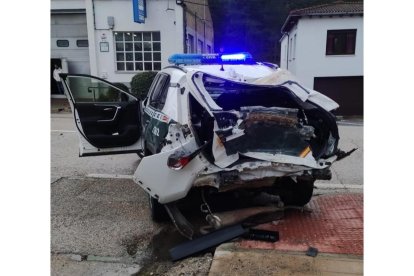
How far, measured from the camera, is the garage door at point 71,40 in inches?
765

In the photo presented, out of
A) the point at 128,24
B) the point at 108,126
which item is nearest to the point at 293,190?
the point at 108,126

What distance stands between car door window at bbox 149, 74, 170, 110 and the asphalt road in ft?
4.84

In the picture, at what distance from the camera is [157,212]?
4801 mm

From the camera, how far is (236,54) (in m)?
4.82

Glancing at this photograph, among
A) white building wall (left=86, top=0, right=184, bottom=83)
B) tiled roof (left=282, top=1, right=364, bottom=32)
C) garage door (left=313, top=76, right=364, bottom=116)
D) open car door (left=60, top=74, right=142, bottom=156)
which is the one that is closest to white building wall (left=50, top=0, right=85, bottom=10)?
white building wall (left=86, top=0, right=184, bottom=83)

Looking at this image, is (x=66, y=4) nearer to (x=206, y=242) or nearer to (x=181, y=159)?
(x=181, y=159)

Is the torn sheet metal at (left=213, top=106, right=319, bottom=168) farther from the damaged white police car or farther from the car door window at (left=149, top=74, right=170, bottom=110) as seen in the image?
the car door window at (left=149, top=74, right=170, bottom=110)

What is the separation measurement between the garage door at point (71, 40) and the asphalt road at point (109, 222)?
1306cm

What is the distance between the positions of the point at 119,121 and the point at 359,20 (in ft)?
54.5

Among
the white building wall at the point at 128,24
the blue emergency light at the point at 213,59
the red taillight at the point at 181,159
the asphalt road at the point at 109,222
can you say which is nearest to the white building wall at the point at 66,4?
the white building wall at the point at 128,24

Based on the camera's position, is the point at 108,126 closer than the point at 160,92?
No

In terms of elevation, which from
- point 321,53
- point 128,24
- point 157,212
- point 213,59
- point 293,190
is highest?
point 128,24

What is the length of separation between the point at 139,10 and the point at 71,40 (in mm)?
5062

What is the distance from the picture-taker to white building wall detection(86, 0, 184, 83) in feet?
57.2
